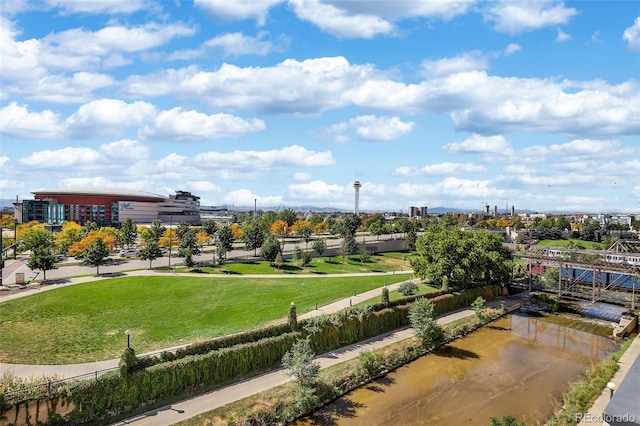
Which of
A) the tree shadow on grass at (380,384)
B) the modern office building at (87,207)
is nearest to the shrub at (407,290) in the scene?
the tree shadow on grass at (380,384)

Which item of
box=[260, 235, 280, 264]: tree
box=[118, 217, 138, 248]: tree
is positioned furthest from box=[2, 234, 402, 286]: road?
box=[118, 217, 138, 248]: tree

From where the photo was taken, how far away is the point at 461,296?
152 feet

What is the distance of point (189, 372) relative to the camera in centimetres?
2455

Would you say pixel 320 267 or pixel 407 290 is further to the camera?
pixel 320 267

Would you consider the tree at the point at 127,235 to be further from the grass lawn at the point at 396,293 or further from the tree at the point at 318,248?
the grass lawn at the point at 396,293

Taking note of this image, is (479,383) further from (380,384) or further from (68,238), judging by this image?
(68,238)

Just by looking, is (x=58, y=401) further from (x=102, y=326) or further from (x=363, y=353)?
(x=363, y=353)

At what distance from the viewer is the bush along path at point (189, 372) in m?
20.6

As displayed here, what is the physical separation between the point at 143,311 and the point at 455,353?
2965 centimetres

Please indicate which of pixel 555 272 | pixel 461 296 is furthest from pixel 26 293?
pixel 555 272

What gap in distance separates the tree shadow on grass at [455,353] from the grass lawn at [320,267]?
28.9 m

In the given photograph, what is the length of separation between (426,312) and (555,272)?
35542 mm

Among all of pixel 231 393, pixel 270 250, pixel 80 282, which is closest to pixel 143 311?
pixel 80 282

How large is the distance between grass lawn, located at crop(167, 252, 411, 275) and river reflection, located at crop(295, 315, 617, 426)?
94.9 feet
